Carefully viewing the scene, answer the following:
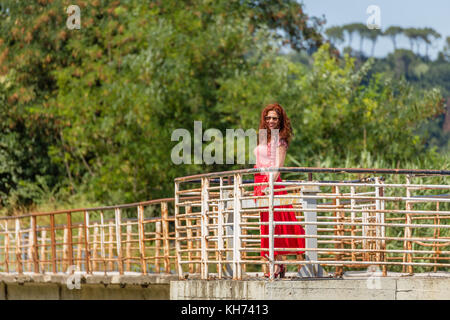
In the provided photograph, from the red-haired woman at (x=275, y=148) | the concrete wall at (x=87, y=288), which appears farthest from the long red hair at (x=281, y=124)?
the concrete wall at (x=87, y=288)

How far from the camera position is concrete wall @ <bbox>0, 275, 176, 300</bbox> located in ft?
56.9

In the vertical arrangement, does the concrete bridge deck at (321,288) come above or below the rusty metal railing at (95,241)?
below

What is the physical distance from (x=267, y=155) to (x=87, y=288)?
805 centimetres

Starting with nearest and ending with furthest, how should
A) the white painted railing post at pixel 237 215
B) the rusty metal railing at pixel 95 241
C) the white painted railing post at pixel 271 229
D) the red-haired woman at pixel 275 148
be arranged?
the white painted railing post at pixel 271 229 < the white painted railing post at pixel 237 215 < the red-haired woman at pixel 275 148 < the rusty metal railing at pixel 95 241

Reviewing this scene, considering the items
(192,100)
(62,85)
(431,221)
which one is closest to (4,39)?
(62,85)

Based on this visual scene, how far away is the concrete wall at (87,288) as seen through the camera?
17.3 metres

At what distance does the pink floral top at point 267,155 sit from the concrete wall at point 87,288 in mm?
4050

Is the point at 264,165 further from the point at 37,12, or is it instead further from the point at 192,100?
the point at 37,12

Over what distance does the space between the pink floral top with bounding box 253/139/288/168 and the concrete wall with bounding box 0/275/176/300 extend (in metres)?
4.05

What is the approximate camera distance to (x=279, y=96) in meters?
31.1

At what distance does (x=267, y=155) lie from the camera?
1205cm

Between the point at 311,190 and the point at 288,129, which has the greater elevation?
the point at 288,129

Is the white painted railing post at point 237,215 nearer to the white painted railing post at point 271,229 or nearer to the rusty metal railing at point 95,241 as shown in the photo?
the white painted railing post at point 271,229

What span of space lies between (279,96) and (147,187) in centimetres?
495
